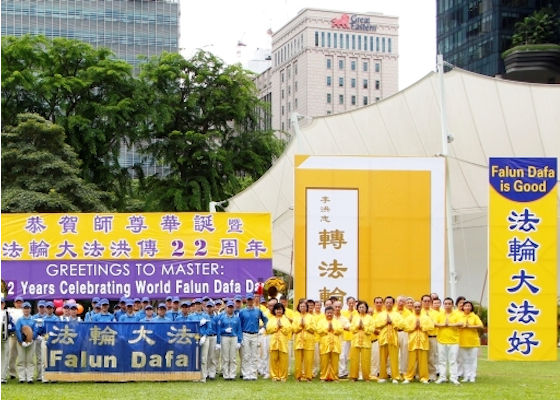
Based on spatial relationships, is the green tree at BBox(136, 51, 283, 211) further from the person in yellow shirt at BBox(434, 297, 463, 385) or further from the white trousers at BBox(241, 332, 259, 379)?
the person in yellow shirt at BBox(434, 297, 463, 385)

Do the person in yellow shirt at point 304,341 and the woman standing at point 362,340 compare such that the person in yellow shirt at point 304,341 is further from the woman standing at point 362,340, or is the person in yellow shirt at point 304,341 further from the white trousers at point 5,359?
the white trousers at point 5,359

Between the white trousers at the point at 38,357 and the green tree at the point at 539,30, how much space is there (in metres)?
39.4

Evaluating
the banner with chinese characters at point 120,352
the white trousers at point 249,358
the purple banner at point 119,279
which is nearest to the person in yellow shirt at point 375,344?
the white trousers at point 249,358

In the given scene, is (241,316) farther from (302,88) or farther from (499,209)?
(302,88)

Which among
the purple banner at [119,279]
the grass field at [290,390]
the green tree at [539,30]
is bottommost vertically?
the grass field at [290,390]

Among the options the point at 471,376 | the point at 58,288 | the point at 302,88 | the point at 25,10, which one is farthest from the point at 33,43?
the point at 302,88

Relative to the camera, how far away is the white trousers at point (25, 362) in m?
12.5

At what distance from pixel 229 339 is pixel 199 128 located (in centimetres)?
2065

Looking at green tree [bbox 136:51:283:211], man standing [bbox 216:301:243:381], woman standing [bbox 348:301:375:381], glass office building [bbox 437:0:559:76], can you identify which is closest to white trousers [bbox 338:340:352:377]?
woman standing [bbox 348:301:375:381]

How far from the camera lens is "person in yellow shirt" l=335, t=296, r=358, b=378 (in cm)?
1355

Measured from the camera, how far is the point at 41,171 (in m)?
27.4

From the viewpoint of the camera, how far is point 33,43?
32000mm

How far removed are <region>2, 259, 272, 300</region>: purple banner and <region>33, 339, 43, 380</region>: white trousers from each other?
147 inches

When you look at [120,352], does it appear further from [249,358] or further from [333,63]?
[333,63]
